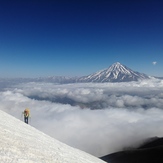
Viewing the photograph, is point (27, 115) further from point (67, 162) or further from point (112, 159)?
point (112, 159)

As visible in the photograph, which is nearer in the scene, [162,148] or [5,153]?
[5,153]

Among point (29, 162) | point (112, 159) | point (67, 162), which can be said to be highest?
point (29, 162)

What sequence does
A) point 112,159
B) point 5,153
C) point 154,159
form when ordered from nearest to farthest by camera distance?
1. point 5,153
2. point 154,159
3. point 112,159


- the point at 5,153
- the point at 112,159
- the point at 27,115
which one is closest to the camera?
the point at 5,153

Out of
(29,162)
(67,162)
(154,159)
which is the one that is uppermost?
(29,162)

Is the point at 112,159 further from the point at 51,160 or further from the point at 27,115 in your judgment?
the point at 51,160

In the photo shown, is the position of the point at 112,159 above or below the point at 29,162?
below

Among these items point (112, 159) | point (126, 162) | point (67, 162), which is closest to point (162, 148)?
point (126, 162)

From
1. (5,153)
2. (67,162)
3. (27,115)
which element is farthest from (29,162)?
(27,115)

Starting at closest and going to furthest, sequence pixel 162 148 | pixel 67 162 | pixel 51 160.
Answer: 1. pixel 51 160
2. pixel 67 162
3. pixel 162 148
